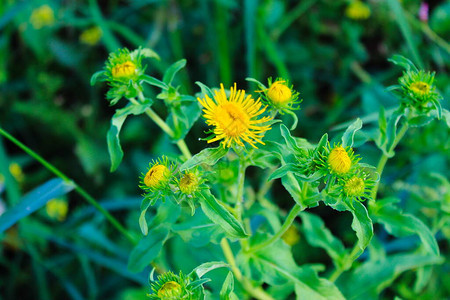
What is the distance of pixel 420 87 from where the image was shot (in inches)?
51.3

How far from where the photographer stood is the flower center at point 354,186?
43.8 inches

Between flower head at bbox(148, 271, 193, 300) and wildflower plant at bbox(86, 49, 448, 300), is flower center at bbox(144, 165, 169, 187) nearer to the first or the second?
wildflower plant at bbox(86, 49, 448, 300)

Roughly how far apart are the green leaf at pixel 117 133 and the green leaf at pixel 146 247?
23 centimetres

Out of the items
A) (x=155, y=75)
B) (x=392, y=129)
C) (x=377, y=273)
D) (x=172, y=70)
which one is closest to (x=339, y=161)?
(x=392, y=129)

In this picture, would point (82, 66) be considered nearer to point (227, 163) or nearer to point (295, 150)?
point (227, 163)

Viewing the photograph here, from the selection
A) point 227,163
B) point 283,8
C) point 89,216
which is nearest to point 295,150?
point 227,163

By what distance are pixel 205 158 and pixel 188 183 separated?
0.08m

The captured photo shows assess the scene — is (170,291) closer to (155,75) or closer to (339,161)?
(339,161)

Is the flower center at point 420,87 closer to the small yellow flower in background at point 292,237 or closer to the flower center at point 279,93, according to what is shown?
the flower center at point 279,93

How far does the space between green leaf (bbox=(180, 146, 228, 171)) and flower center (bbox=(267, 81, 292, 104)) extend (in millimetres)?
202

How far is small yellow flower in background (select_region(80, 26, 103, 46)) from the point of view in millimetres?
2951

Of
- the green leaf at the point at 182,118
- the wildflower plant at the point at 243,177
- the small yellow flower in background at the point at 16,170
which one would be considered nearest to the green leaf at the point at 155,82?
the wildflower plant at the point at 243,177

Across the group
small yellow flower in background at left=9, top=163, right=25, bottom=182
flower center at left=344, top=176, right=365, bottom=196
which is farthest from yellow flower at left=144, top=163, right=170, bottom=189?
small yellow flower in background at left=9, top=163, right=25, bottom=182

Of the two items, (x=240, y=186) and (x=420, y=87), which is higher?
(x=420, y=87)
